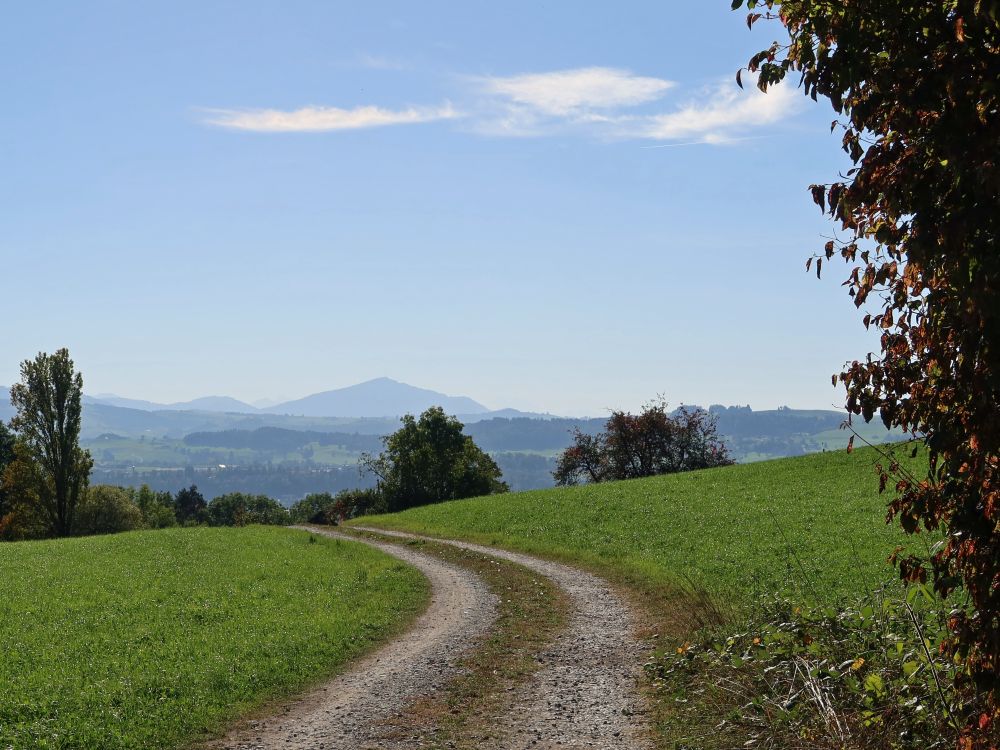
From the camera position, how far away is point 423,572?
1191 inches

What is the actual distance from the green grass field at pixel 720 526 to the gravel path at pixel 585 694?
10.1ft

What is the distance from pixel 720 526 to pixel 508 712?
79.4 ft

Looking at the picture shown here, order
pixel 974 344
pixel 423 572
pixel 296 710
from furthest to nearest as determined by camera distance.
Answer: pixel 423 572, pixel 296 710, pixel 974 344

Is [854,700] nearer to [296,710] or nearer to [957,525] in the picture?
[957,525]

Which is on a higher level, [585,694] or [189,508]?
[585,694]

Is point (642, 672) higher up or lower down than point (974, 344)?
lower down

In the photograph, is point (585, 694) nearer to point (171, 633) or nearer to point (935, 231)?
point (171, 633)

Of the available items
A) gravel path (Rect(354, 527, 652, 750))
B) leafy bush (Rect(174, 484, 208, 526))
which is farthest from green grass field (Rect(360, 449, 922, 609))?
leafy bush (Rect(174, 484, 208, 526))

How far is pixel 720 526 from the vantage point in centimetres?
3616

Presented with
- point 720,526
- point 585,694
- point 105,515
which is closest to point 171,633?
point 585,694

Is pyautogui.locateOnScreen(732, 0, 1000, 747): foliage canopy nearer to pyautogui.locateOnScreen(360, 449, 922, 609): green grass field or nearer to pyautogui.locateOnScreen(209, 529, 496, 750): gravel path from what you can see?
pyautogui.locateOnScreen(209, 529, 496, 750): gravel path

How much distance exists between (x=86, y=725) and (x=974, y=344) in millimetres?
12495

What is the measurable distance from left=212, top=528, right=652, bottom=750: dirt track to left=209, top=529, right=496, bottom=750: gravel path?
0.02 meters

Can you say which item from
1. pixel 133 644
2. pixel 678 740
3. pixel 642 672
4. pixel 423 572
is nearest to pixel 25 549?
pixel 423 572
